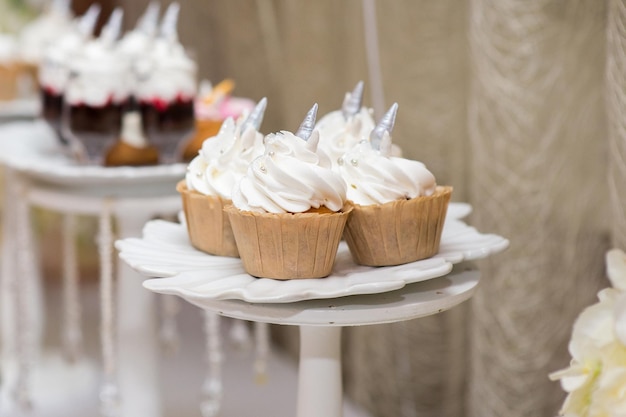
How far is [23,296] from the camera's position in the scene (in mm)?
1978

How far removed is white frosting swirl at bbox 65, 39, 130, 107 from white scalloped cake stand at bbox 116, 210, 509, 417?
21.3 inches

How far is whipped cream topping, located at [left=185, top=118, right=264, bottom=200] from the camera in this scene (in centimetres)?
121

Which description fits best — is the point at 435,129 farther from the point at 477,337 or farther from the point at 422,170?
the point at 422,170

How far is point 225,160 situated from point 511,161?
20.5 inches

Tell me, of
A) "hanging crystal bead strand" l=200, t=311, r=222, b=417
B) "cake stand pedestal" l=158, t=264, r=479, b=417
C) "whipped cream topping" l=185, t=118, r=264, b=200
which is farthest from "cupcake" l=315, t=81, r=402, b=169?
"hanging crystal bead strand" l=200, t=311, r=222, b=417

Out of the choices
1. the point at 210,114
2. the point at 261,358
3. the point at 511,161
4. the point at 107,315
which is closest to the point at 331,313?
the point at 511,161

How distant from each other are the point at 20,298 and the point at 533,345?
1201 millimetres

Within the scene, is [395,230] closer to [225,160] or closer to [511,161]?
[225,160]

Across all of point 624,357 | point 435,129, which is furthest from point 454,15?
point 624,357

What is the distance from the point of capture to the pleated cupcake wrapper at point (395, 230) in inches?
42.7

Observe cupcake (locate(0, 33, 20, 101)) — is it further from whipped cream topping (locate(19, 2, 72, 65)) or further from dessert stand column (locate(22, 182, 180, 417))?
dessert stand column (locate(22, 182, 180, 417))

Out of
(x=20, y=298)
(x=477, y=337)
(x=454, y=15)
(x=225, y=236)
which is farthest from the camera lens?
(x=20, y=298)

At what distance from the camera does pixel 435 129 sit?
5.69 feet

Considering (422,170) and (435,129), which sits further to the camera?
(435,129)
